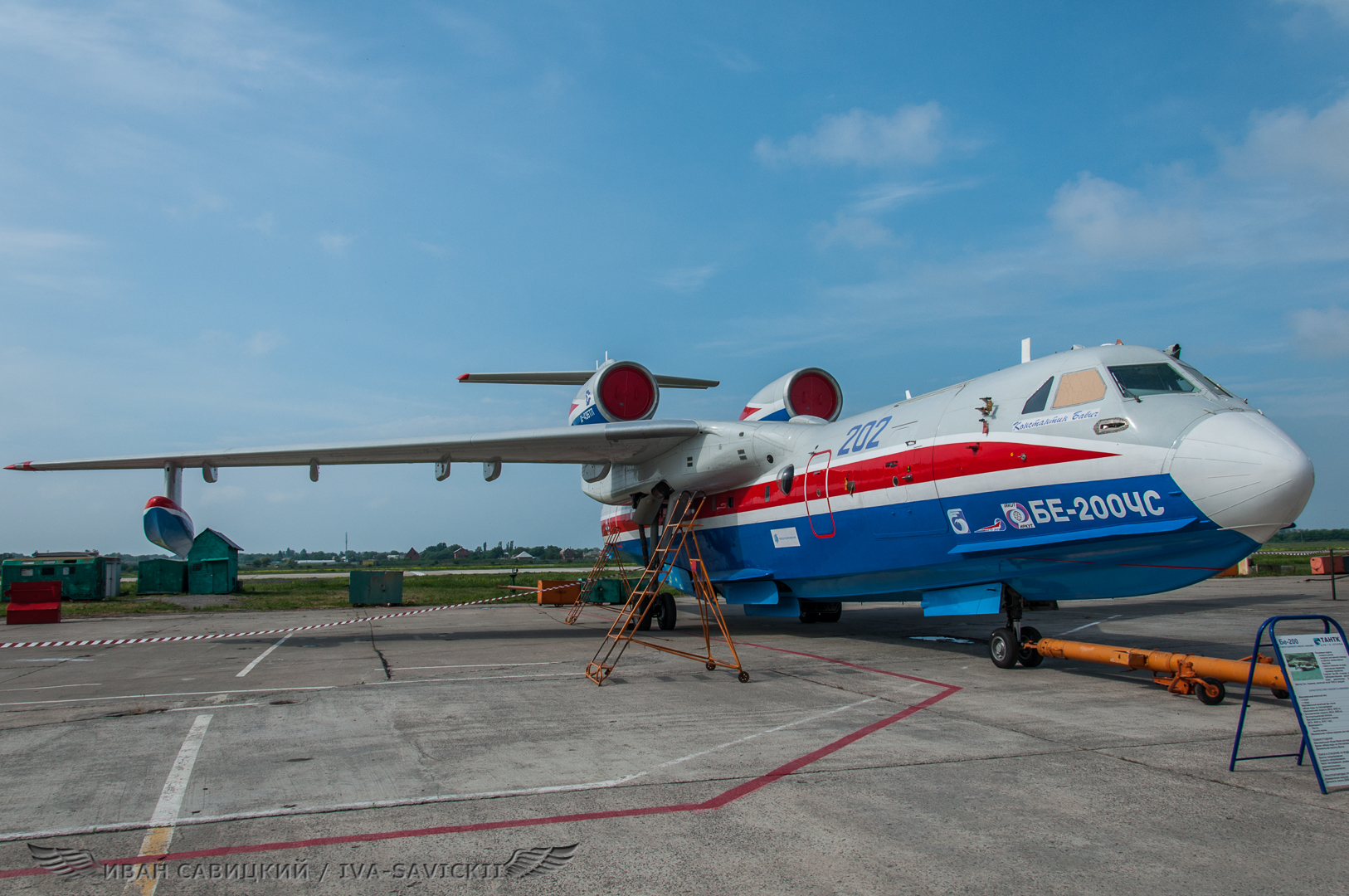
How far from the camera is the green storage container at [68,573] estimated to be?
1006 inches

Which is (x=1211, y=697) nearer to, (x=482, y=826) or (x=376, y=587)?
(x=482, y=826)

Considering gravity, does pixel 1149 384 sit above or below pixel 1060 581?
above

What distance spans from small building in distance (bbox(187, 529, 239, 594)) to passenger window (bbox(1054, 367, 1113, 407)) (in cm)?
2792

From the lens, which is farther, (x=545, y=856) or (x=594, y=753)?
(x=594, y=753)

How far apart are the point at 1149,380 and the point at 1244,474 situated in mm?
1479

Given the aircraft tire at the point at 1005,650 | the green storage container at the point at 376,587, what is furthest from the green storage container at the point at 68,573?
the aircraft tire at the point at 1005,650

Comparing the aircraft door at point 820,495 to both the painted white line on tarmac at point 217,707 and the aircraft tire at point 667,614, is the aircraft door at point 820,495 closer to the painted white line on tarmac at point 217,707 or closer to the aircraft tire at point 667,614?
the aircraft tire at point 667,614

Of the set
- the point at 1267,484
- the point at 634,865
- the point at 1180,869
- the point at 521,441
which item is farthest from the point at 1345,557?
the point at 634,865

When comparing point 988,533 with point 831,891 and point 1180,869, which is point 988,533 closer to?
point 1180,869

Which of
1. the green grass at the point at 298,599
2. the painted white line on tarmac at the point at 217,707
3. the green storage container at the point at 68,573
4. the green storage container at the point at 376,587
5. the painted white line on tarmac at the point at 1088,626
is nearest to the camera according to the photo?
the painted white line on tarmac at the point at 217,707

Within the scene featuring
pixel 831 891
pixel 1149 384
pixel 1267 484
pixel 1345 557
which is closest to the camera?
pixel 831 891

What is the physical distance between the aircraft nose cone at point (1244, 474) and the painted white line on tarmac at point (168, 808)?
777 cm

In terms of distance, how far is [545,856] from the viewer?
3672 millimetres

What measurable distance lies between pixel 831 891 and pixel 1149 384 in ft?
21.6
